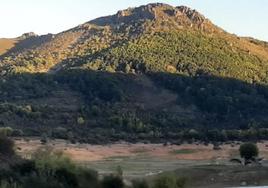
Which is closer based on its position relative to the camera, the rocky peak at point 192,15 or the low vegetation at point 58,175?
the low vegetation at point 58,175

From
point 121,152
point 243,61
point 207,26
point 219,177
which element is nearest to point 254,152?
point 219,177

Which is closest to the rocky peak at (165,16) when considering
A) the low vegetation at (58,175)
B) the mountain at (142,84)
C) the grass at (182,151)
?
the mountain at (142,84)

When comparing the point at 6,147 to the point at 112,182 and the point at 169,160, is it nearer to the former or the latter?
the point at 112,182

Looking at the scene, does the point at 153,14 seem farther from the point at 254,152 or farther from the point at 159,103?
the point at 254,152

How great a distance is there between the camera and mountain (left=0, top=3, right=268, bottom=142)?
97.9m

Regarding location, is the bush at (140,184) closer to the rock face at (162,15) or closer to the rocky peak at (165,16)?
the rocky peak at (165,16)

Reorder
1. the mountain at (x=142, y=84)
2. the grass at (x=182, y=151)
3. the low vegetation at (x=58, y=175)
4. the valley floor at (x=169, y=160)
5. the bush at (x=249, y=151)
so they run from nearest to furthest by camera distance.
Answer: the low vegetation at (x=58, y=175) < the valley floor at (x=169, y=160) < the bush at (x=249, y=151) < the grass at (x=182, y=151) < the mountain at (x=142, y=84)

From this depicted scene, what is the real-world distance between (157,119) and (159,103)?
1221 cm

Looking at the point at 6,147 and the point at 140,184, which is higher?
the point at 6,147

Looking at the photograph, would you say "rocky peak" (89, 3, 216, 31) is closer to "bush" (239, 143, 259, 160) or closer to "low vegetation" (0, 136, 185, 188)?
"bush" (239, 143, 259, 160)

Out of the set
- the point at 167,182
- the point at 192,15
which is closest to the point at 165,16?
the point at 192,15

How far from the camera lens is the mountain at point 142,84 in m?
97.9

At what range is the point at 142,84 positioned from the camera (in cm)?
12625

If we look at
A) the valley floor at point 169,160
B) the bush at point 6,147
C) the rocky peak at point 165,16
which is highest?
the rocky peak at point 165,16
